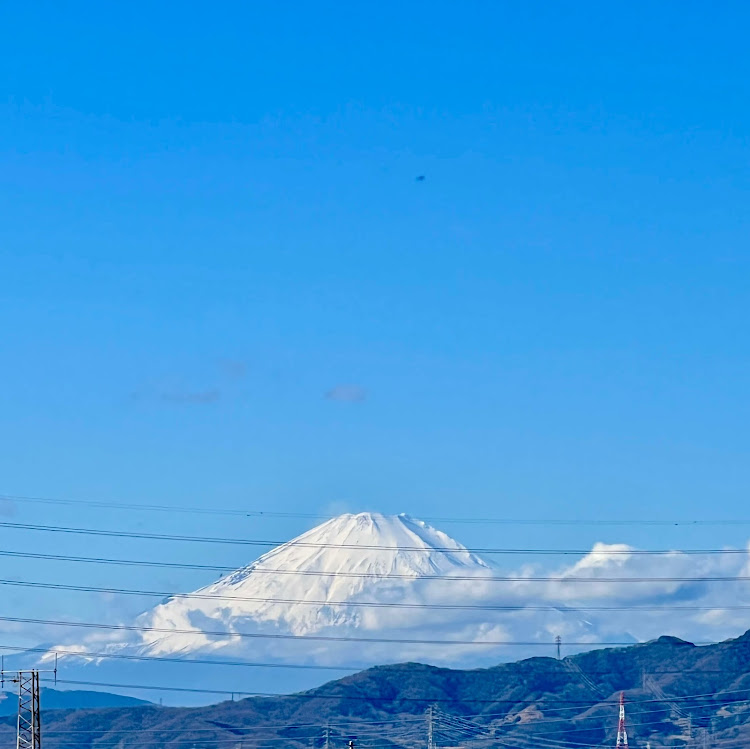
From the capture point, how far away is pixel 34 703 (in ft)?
337
